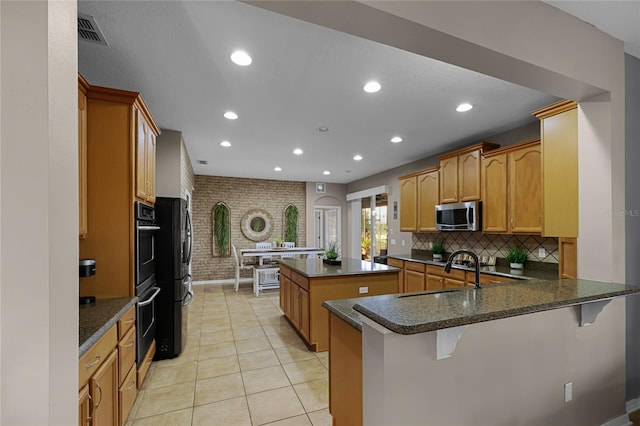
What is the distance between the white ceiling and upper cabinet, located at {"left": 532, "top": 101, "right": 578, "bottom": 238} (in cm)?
43

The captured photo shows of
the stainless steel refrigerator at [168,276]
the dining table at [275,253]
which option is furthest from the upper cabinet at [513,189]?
the dining table at [275,253]

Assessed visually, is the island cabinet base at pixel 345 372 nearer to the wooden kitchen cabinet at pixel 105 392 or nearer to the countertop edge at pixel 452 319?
the countertop edge at pixel 452 319

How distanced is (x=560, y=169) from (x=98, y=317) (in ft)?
11.9

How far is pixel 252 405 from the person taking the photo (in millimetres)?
2271

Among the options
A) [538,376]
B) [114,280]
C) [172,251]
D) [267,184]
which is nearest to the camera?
[538,376]

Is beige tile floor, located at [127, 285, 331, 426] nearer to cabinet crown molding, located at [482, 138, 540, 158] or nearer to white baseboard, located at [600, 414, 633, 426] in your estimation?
white baseboard, located at [600, 414, 633, 426]

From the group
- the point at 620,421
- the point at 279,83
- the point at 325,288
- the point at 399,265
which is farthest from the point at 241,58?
the point at 399,265

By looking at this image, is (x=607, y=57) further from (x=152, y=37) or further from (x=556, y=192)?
(x=152, y=37)

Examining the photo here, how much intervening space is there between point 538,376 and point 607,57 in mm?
2072

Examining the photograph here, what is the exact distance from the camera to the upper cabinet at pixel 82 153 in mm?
1880

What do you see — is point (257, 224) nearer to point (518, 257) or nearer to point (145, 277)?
point (145, 277)

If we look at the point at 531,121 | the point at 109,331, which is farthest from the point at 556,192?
the point at 109,331

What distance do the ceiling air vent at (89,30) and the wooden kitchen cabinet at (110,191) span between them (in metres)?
0.31

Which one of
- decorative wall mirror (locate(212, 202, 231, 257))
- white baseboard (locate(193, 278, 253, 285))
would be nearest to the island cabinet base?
white baseboard (locate(193, 278, 253, 285))
